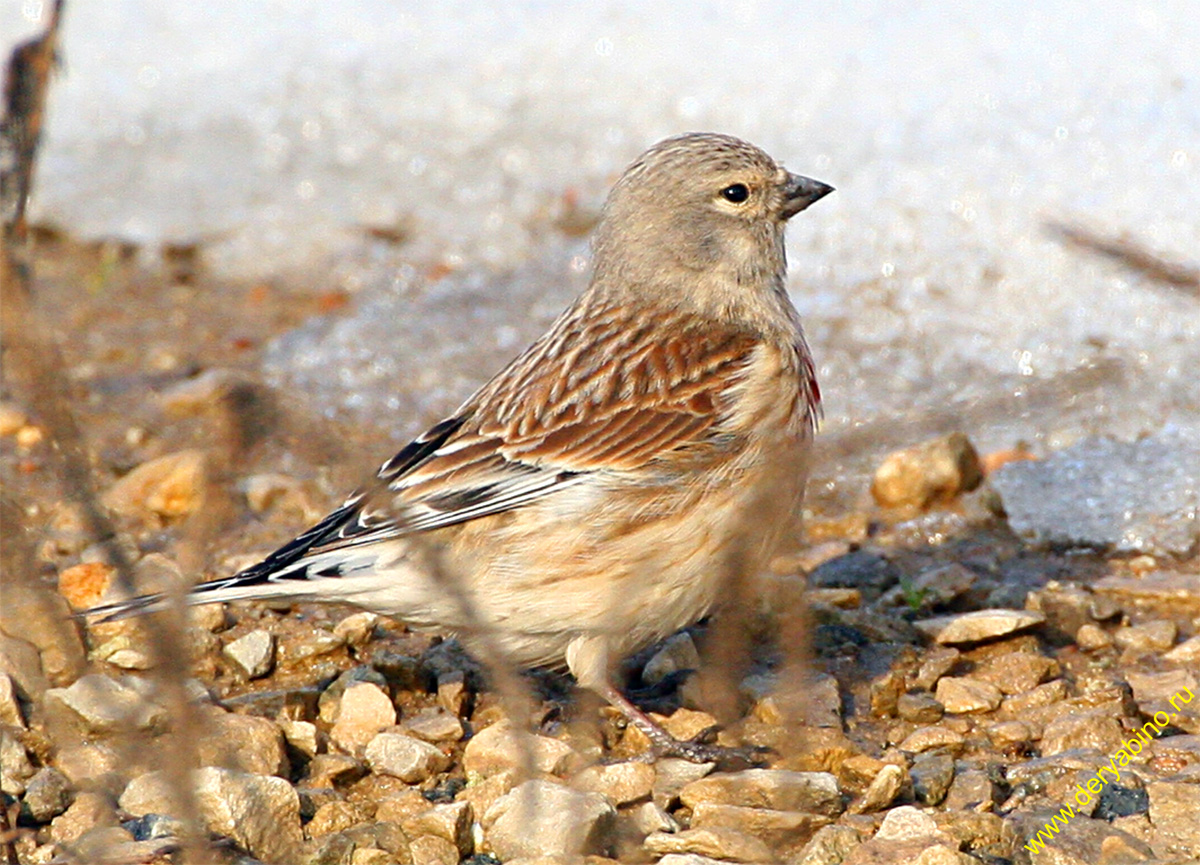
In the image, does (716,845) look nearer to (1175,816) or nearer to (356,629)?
(1175,816)

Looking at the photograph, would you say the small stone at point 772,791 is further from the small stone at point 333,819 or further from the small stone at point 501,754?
the small stone at point 333,819

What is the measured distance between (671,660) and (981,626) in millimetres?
747

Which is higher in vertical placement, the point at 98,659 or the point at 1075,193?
the point at 1075,193

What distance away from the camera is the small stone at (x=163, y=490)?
15.0 ft

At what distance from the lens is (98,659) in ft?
12.3

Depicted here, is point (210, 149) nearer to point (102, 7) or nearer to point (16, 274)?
point (102, 7)

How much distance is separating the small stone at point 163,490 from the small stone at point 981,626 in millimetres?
2116

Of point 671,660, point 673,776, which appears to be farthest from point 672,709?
point 673,776

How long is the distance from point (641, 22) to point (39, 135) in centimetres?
583

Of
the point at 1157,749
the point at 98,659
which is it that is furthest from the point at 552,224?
the point at 1157,749

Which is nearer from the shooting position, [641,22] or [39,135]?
[39,135]

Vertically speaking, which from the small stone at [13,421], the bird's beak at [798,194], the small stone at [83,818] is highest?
the bird's beak at [798,194]

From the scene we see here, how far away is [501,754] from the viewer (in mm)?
3262

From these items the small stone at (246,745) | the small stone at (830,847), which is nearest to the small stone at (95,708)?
the small stone at (246,745)
